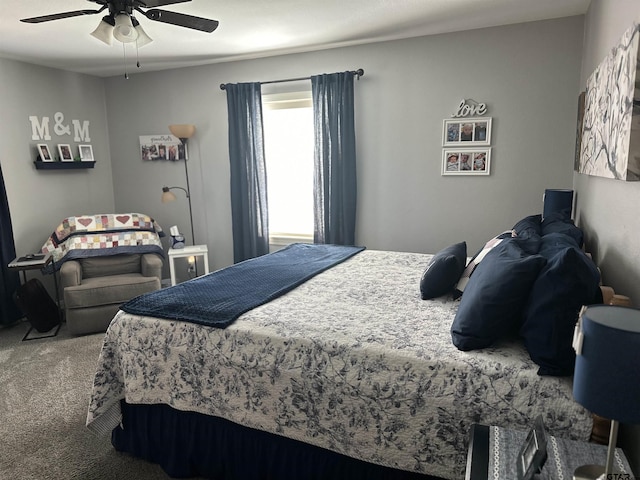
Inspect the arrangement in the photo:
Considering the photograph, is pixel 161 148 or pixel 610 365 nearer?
pixel 610 365

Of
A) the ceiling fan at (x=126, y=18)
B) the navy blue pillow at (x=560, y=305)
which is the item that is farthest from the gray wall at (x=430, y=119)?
the navy blue pillow at (x=560, y=305)

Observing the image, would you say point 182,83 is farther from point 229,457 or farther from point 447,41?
point 229,457

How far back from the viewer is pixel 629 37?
5.16 feet

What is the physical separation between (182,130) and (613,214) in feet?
12.2

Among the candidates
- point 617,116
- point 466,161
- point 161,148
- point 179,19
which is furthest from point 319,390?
point 161,148

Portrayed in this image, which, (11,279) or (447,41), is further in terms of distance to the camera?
(11,279)

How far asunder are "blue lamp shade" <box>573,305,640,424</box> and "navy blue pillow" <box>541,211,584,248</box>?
1199 mm

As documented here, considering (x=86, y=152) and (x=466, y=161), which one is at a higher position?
(x=86, y=152)

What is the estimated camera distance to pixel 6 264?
13.0 ft

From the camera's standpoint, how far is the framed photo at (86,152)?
4730 millimetres

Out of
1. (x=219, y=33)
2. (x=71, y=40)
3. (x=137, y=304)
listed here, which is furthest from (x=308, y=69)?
(x=137, y=304)

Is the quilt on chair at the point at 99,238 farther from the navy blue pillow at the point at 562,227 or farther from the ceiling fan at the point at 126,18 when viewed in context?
the navy blue pillow at the point at 562,227

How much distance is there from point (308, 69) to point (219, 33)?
0.94m

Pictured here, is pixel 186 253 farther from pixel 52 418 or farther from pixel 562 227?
pixel 562 227
